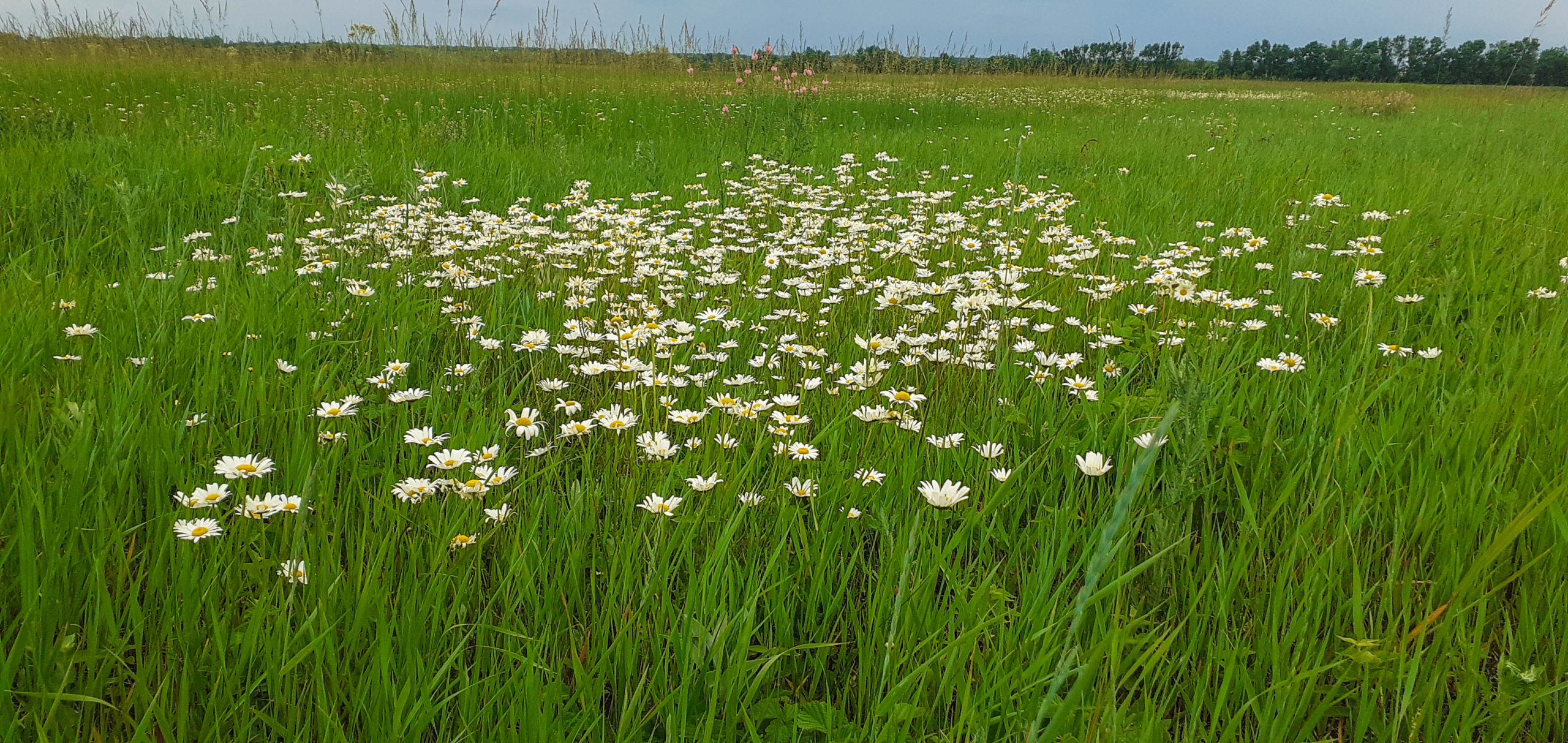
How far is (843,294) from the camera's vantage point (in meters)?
3.05

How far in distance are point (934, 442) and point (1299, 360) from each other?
3.78ft

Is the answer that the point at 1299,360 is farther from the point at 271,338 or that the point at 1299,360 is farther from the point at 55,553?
the point at 271,338

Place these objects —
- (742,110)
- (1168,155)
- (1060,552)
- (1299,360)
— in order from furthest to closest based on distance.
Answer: (742,110) < (1168,155) < (1299,360) < (1060,552)

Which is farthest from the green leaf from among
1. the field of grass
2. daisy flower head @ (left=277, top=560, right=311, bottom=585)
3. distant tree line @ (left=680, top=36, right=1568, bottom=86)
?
distant tree line @ (left=680, top=36, right=1568, bottom=86)

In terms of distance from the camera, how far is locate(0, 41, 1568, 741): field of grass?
1.07 meters

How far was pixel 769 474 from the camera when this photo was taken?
5.59ft

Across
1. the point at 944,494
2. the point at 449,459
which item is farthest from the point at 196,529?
the point at 944,494

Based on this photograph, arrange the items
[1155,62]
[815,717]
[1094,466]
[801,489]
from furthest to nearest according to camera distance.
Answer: [1155,62], [801,489], [1094,466], [815,717]

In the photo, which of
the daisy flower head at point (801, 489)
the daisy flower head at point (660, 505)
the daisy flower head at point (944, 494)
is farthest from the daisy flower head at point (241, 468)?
the daisy flower head at point (944, 494)

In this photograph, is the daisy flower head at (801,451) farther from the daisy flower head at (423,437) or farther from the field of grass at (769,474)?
the daisy flower head at (423,437)

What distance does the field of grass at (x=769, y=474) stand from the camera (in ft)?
3.52

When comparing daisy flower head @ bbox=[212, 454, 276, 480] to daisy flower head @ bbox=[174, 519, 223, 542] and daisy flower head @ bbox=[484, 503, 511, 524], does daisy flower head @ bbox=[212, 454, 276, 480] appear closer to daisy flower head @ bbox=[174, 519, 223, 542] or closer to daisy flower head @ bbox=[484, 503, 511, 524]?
daisy flower head @ bbox=[174, 519, 223, 542]

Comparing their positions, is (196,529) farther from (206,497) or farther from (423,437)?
(423,437)

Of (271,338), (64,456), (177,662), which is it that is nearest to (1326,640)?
(177,662)
